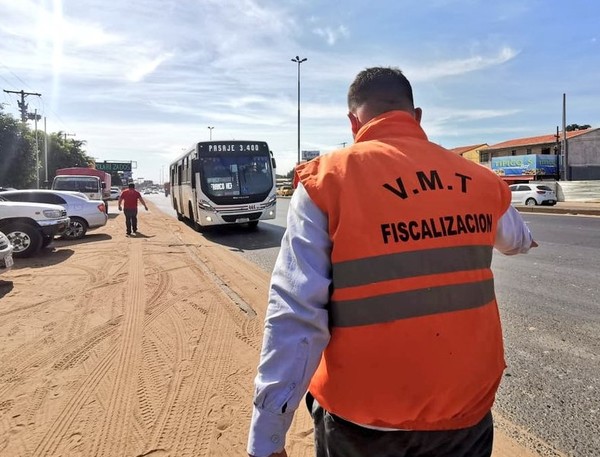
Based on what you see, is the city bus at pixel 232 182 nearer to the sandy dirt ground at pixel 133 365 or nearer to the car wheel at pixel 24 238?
the car wheel at pixel 24 238

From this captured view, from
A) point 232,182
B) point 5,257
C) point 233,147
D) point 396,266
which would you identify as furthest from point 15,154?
point 396,266

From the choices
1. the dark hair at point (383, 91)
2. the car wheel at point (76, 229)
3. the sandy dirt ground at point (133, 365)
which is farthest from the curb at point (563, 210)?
the dark hair at point (383, 91)

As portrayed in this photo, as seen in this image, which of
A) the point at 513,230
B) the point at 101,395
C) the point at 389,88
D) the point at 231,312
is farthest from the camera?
the point at 231,312

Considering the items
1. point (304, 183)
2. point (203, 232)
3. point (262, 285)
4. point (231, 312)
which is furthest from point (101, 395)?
point (203, 232)

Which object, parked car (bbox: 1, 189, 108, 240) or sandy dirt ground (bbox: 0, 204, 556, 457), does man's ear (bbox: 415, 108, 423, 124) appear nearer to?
sandy dirt ground (bbox: 0, 204, 556, 457)

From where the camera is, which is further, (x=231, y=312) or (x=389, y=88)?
(x=231, y=312)

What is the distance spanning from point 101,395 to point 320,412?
2.55 meters

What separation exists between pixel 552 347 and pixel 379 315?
12.3 feet

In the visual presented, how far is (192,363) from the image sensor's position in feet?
12.9

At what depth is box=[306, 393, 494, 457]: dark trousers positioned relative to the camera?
1310mm

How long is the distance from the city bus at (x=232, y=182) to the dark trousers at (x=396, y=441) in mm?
12948

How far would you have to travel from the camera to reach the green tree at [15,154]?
111 feet

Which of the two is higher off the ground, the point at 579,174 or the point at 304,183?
the point at 579,174

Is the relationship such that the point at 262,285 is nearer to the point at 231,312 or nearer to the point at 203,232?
the point at 231,312
